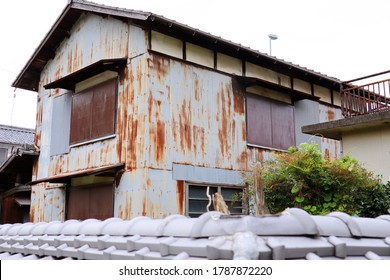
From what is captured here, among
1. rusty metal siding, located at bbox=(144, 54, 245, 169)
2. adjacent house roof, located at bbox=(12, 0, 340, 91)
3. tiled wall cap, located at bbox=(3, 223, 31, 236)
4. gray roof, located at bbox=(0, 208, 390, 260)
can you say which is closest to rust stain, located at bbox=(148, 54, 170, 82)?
rusty metal siding, located at bbox=(144, 54, 245, 169)

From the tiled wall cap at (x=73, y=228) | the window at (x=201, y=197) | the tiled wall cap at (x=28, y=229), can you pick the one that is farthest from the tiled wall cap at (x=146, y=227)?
the window at (x=201, y=197)

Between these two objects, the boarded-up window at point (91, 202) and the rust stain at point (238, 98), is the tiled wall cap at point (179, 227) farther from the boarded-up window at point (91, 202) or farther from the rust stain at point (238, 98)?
the rust stain at point (238, 98)

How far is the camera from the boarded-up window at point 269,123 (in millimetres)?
13602

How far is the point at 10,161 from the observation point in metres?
15.7

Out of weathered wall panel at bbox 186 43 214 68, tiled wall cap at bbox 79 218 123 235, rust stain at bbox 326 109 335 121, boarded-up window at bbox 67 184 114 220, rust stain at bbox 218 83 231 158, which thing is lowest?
tiled wall cap at bbox 79 218 123 235

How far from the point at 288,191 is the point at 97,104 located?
6.06 metres

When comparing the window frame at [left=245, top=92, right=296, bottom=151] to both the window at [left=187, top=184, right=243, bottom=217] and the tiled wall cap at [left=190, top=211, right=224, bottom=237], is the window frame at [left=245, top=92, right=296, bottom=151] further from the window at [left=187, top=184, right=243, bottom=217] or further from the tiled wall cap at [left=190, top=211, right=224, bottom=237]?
the tiled wall cap at [left=190, top=211, right=224, bottom=237]

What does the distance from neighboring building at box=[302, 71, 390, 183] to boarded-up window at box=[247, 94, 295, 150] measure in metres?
2.47

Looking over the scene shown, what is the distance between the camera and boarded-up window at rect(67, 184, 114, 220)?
38.9 ft

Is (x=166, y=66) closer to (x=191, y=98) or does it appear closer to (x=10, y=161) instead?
(x=191, y=98)

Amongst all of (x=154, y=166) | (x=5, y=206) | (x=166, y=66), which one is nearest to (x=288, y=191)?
(x=154, y=166)

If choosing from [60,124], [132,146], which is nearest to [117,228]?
[132,146]

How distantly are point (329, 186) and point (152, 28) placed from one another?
601 cm

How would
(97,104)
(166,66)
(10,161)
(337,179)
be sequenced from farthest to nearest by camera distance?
1. (10,161)
2. (97,104)
3. (166,66)
4. (337,179)
